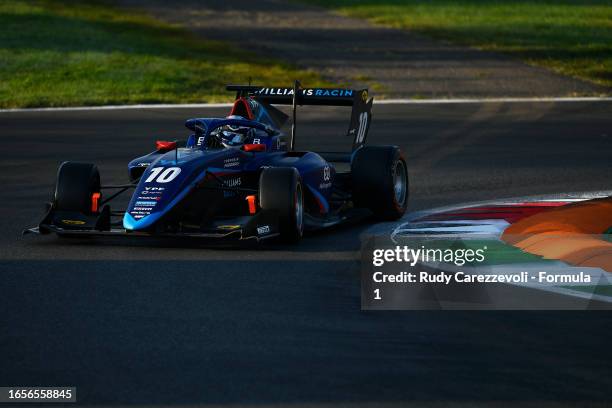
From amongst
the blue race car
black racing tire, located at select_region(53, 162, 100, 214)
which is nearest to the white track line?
the blue race car

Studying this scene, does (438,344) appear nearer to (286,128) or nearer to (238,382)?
(238,382)

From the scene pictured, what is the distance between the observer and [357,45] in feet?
121

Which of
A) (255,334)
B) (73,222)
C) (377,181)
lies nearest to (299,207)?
(377,181)

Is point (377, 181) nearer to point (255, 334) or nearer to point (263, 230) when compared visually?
point (263, 230)

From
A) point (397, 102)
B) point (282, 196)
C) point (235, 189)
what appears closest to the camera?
point (282, 196)

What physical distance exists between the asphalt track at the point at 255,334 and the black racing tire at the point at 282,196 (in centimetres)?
22

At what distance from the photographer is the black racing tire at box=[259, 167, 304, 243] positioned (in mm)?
11406

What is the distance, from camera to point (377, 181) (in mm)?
12891

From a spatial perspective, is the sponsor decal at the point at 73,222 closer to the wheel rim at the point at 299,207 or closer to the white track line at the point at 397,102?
the wheel rim at the point at 299,207

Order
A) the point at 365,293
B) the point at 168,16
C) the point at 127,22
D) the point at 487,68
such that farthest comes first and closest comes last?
the point at 168,16 < the point at 127,22 < the point at 487,68 < the point at 365,293

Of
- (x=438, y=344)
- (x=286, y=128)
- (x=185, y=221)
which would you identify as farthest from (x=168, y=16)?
(x=438, y=344)

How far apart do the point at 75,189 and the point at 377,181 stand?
2886 mm

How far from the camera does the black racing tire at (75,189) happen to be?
11.9 m

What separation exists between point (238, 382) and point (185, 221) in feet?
14.9
